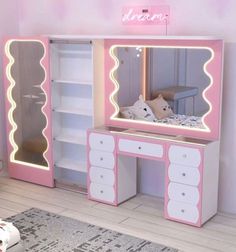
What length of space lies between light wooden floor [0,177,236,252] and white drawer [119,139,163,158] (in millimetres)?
492

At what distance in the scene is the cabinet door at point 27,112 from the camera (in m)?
4.01

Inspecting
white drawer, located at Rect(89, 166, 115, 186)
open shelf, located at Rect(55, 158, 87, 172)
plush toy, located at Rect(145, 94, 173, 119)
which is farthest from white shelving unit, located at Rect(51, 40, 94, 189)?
plush toy, located at Rect(145, 94, 173, 119)

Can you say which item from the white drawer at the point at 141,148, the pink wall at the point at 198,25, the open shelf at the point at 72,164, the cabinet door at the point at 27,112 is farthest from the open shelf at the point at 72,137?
the pink wall at the point at 198,25

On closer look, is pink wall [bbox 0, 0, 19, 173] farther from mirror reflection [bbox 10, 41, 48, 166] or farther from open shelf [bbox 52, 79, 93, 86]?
open shelf [bbox 52, 79, 93, 86]

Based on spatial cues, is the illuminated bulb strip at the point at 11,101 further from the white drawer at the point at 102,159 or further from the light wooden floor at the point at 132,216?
the white drawer at the point at 102,159

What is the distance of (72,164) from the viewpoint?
4023 millimetres

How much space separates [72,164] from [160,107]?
39.9 inches

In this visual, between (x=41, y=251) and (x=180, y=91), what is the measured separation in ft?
5.06

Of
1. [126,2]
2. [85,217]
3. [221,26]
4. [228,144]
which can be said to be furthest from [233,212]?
[126,2]

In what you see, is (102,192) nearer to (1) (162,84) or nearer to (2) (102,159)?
(2) (102,159)

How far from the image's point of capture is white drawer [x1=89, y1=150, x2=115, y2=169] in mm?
3555

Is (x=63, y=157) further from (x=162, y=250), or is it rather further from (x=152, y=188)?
(x=162, y=250)

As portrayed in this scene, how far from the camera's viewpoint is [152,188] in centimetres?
384

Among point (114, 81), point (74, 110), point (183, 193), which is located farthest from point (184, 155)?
point (74, 110)
